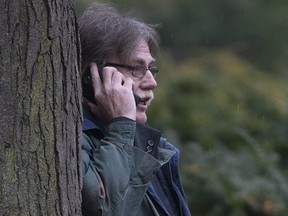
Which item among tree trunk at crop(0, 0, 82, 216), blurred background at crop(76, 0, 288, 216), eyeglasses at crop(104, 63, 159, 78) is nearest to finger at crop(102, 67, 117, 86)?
eyeglasses at crop(104, 63, 159, 78)

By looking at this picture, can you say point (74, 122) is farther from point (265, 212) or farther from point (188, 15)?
point (188, 15)

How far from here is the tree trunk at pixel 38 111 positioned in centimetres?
313

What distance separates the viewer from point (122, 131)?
3.52 metres

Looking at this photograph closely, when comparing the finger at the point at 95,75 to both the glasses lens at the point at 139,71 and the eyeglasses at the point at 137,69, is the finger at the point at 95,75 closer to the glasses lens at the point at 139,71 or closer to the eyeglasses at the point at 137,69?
the eyeglasses at the point at 137,69

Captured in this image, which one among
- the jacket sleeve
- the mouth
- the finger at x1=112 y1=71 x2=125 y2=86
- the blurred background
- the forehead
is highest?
the forehead

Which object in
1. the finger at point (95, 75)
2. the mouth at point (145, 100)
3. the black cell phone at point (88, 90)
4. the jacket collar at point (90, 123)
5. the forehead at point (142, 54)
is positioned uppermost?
the forehead at point (142, 54)

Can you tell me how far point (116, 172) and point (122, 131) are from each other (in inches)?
7.7

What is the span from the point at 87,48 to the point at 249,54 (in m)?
19.4

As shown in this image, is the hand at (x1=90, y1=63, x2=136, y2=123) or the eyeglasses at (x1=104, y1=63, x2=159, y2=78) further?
the eyeglasses at (x1=104, y1=63, x2=159, y2=78)

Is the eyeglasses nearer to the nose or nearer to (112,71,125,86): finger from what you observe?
the nose

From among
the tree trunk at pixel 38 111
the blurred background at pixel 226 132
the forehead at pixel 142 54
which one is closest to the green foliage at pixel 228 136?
the blurred background at pixel 226 132

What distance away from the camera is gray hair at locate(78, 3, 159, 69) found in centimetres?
393

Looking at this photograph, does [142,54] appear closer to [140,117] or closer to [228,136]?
[140,117]

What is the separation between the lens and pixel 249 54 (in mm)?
23078
